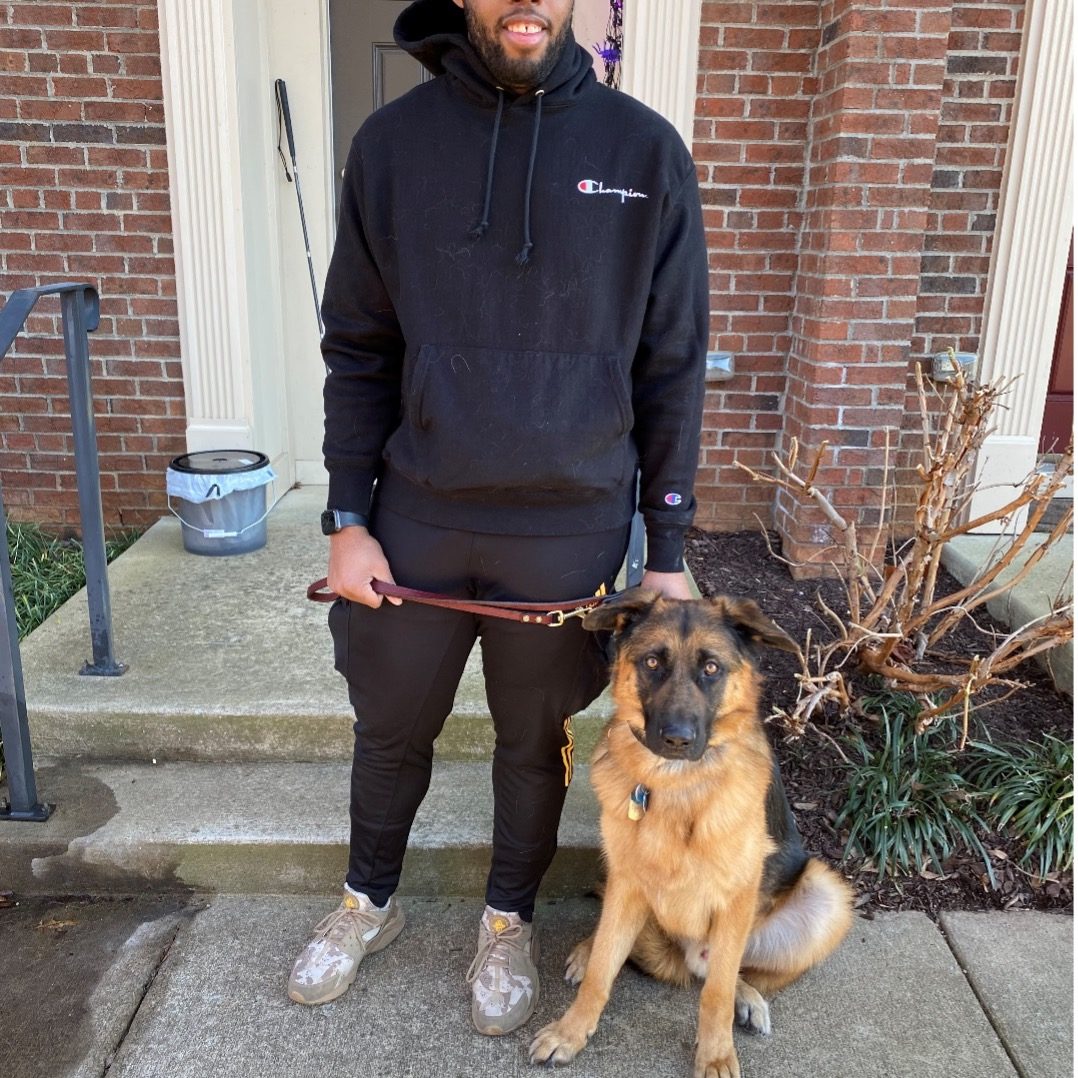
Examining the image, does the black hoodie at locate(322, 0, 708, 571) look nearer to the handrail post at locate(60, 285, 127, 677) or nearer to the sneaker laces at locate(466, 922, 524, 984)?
the sneaker laces at locate(466, 922, 524, 984)

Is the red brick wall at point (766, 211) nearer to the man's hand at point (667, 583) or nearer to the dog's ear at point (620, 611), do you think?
the man's hand at point (667, 583)

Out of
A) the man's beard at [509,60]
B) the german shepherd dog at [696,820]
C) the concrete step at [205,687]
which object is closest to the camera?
the man's beard at [509,60]

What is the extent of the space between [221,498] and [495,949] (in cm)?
260

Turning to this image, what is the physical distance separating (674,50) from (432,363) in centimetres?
310

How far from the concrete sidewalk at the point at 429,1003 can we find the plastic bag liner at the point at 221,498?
193 cm

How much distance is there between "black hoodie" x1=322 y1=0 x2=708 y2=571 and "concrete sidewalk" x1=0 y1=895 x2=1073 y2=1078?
1.32 m

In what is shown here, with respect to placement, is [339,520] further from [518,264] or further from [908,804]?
[908,804]

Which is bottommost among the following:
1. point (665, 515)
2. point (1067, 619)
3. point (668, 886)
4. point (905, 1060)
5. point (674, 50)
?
point (905, 1060)

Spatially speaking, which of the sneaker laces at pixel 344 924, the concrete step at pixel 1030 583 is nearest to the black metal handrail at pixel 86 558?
the sneaker laces at pixel 344 924

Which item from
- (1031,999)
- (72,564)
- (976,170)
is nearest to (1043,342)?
(976,170)

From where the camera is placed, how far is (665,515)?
2.21 metres

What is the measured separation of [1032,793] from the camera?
297 centimetres

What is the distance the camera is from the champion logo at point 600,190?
192 cm

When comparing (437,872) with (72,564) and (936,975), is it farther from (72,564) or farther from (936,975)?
(72,564)
